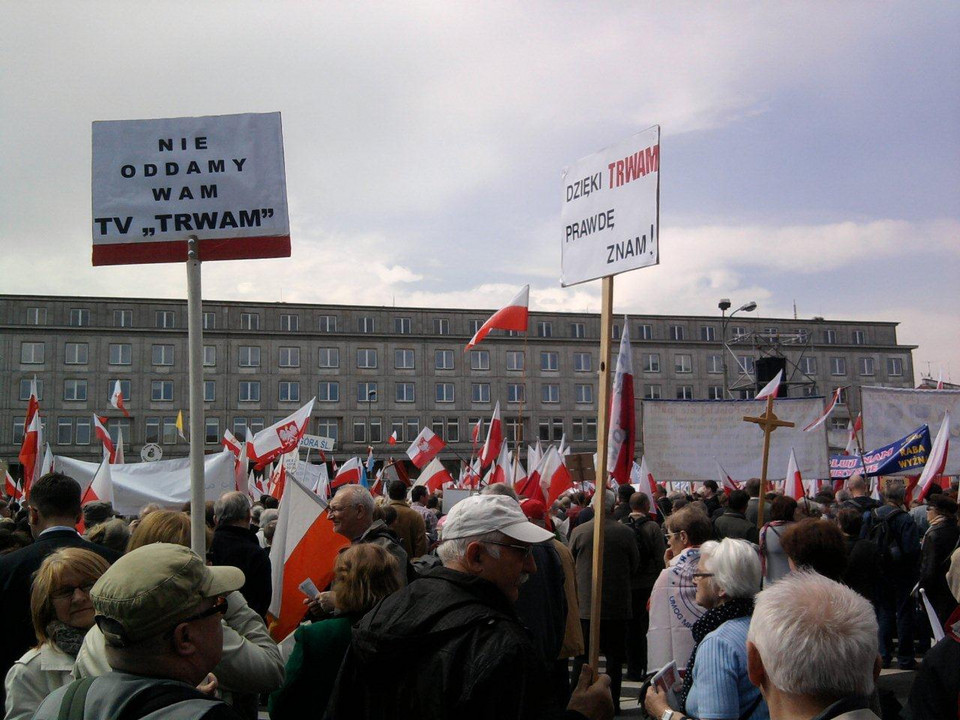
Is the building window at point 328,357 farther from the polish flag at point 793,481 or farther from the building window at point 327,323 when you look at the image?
the polish flag at point 793,481

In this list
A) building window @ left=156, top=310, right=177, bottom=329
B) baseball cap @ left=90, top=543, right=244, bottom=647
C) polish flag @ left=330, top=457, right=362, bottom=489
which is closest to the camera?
baseball cap @ left=90, top=543, right=244, bottom=647

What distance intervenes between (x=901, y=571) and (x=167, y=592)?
10.2 meters

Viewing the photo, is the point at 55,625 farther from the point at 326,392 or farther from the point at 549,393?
the point at 549,393

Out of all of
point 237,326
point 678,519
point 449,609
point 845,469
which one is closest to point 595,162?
point 678,519

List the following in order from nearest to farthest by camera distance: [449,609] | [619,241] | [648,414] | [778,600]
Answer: [778,600], [449,609], [619,241], [648,414]

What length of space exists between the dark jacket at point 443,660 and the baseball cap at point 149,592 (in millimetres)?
573

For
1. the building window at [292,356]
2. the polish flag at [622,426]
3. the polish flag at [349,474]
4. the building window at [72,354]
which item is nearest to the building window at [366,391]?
the building window at [292,356]

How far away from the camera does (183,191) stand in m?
4.83

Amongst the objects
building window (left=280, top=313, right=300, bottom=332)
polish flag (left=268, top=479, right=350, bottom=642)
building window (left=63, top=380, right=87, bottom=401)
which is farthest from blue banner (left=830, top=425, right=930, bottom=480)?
building window (left=63, top=380, right=87, bottom=401)

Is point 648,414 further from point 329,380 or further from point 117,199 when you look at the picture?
point 329,380

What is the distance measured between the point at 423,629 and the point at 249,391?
68002 mm

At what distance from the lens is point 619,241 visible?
18.2 ft

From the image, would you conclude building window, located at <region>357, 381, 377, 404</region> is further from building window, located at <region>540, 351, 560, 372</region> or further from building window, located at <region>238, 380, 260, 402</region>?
building window, located at <region>540, 351, 560, 372</region>

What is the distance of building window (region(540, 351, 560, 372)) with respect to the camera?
73.7 meters
